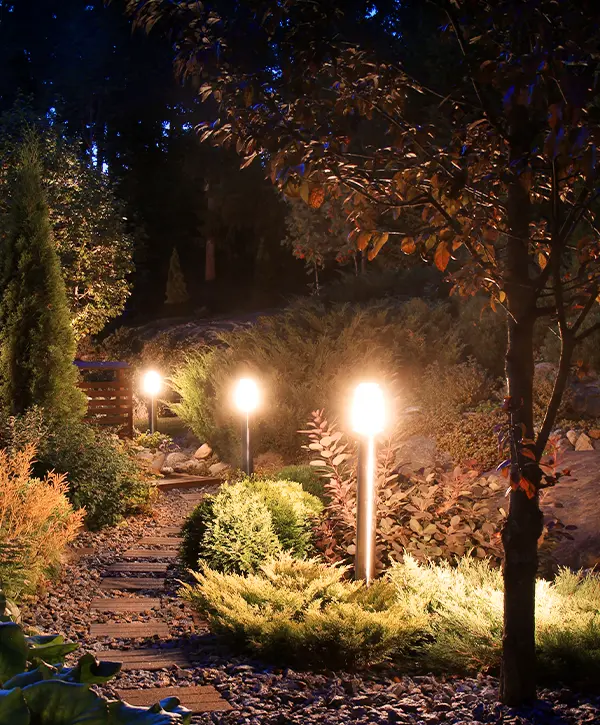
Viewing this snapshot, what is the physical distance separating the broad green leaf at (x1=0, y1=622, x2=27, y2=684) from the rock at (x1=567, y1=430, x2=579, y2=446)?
24.0ft

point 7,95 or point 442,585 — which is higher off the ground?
point 7,95

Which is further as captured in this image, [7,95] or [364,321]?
[7,95]

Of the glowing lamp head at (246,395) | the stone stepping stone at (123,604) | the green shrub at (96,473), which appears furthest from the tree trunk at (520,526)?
the green shrub at (96,473)

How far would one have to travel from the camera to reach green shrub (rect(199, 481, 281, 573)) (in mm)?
5211

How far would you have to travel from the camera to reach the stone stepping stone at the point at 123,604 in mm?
4793

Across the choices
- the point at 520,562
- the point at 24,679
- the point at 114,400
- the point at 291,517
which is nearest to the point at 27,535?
the point at 291,517

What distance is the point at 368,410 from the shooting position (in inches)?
181

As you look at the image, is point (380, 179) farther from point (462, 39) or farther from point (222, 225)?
point (222, 225)

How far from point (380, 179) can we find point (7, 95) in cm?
2779

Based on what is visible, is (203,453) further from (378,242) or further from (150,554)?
(378,242)

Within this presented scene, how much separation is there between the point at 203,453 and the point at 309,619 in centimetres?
764

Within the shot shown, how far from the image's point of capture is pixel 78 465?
7332 millimetres

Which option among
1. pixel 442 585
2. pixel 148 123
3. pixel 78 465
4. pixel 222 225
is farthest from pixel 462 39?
pixel 148 123

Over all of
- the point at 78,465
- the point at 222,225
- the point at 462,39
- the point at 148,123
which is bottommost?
the point at 78,465
